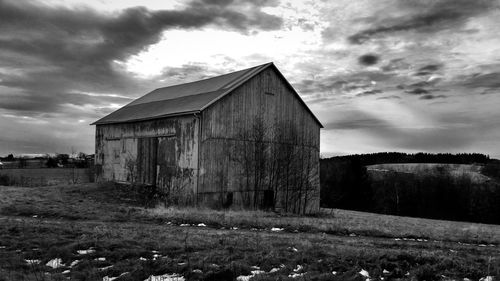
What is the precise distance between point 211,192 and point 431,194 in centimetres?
4627

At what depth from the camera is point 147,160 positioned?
89.5 ft

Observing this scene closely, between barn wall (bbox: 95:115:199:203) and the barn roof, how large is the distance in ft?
1.89

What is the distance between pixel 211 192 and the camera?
23438 mm

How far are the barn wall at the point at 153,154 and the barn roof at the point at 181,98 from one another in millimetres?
575

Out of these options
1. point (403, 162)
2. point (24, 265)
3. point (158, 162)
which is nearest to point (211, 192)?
point (158, 162)

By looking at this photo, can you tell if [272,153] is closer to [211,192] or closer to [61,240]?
[211,192]

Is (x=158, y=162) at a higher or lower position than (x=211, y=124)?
lower

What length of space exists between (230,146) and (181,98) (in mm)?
7007

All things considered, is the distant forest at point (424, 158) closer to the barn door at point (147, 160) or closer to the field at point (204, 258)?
the barn door at point (147, 160)

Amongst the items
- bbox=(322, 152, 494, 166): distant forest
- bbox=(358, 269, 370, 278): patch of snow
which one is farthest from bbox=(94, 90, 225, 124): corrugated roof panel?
bbox=(322, 152, 494, 166): distant forest

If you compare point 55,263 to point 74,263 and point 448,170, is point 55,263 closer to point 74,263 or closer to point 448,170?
point 74,263

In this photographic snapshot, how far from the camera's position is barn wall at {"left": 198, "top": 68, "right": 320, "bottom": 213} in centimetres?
2372

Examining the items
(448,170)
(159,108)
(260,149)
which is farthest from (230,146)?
(448,170)

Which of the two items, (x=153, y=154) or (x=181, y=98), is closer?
(x=153, y=154)
